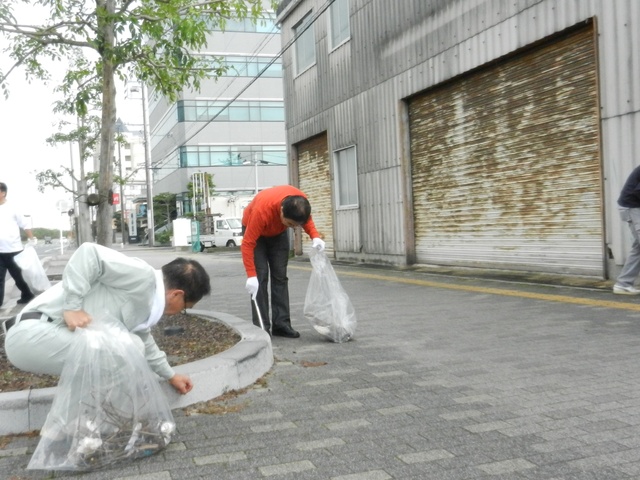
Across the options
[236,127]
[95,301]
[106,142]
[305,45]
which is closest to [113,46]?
[106,142]

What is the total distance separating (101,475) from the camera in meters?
2.85

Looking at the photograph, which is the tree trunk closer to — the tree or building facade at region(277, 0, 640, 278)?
the tree

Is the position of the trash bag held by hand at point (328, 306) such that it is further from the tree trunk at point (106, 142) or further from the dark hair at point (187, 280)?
the dark hair at point (187, 280)

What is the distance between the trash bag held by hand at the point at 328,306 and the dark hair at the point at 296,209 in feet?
1.74

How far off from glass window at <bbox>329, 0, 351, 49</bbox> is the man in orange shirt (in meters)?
9.03

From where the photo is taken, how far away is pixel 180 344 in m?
5.20

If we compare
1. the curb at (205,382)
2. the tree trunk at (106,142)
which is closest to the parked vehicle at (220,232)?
the tree trunk at (106,142)

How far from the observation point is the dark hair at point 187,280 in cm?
324

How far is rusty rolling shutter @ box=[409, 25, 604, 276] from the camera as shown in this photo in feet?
26.5

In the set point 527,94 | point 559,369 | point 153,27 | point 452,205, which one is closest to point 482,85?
point 527,94

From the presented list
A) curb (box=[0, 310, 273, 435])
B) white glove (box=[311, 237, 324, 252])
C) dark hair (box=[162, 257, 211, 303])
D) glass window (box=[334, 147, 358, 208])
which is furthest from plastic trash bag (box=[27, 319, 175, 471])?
glass window (box=[334, 147, 358, 208])

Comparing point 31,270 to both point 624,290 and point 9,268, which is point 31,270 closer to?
point 9,268

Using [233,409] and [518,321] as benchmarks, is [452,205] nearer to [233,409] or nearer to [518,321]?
[518,321]

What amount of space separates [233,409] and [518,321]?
3.23m
